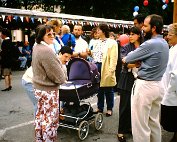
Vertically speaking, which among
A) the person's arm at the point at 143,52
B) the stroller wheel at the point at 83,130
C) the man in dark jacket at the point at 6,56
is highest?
the person's arm at the point at 143,52

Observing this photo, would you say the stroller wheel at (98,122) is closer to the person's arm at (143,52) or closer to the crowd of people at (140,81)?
the crowd of people at (140,81)

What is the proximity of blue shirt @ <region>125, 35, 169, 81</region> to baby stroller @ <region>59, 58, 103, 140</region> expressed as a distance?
1.35 metres

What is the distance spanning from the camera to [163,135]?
5.84 meters

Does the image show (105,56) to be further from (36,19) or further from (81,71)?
(36,19)

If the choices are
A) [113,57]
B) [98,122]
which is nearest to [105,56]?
[113,57]

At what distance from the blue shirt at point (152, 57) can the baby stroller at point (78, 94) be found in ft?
4.42

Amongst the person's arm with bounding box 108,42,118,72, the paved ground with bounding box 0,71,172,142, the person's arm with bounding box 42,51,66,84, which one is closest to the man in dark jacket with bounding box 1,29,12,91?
the paved ground with bounding box 0,71,172,142

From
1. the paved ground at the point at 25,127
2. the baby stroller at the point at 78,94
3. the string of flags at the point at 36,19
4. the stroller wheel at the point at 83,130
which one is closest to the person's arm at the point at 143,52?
the baby stroller at the point at 78,94

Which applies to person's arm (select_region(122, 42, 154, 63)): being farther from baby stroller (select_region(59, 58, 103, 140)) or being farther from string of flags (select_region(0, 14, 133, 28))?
string of flags (select_region(0, 14, 133, 28))

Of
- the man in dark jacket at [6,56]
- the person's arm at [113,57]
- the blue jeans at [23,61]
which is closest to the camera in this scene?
the person's arm at [113,57]

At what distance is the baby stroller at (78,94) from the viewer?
5.38 meters

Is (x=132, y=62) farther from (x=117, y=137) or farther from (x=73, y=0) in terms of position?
(x=73, y=0)

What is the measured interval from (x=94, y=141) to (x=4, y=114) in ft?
8.88

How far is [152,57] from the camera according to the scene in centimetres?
429
